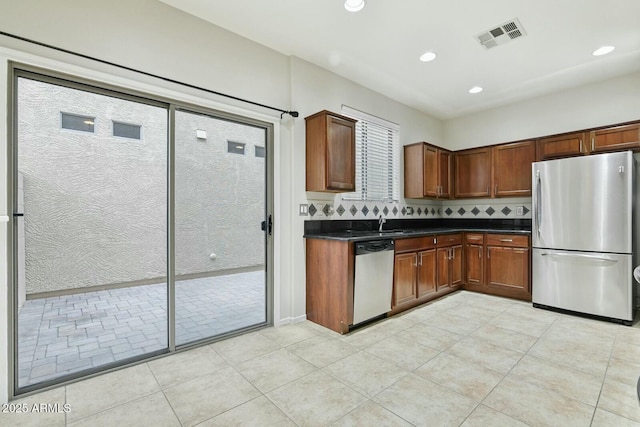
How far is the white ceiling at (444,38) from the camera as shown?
2.51 meters

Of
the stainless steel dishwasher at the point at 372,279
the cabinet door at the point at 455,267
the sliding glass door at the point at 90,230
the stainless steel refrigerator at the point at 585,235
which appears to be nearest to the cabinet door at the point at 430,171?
the cabinet door at the point at 455,267

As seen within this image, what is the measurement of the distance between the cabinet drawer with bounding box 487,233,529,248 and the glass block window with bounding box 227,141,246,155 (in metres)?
3.69

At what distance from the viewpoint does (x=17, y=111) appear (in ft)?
6.25

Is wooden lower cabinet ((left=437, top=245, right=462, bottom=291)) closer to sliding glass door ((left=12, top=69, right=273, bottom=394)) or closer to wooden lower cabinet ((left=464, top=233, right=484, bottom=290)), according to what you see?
wooden lower cabinet ((left=464, top=233, right=484, bottom=290))

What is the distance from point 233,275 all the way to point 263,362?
2.46m

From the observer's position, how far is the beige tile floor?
1684 millimetres

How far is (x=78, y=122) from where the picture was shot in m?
3.40

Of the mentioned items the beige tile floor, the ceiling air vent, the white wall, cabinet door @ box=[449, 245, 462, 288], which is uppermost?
the ceiling air vent

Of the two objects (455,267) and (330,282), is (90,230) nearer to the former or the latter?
(330,282)

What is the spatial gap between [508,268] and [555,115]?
2.32 m

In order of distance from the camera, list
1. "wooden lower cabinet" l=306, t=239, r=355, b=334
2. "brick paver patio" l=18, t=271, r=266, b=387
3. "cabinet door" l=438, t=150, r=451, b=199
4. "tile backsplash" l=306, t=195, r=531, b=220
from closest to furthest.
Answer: "brick paver patio" l=18, t=271, r=266, b=387 → "wooden lower cabinet" l=306, t=239, r=355, b=334 → "tile backsplash" l=306, t=195, r=531, b=220 → "cabinet door" l=438, t=150, r=451, b=199

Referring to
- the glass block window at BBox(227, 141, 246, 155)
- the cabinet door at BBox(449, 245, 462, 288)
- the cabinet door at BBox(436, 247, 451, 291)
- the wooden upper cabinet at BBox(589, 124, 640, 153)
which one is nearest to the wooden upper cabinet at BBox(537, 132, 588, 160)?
the wooden upper cabinet at BBox(589, 124, 640, 153)

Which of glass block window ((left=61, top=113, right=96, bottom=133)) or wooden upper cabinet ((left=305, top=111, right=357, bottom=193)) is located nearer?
wooden upper cabinet ((left=305, top=111, right=357, bottom=193))

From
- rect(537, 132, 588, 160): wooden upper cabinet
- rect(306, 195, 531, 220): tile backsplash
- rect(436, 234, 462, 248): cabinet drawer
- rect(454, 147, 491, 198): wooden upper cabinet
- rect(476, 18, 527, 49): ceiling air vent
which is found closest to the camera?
rect(476, 18, 527, 49): ceiling air vent
